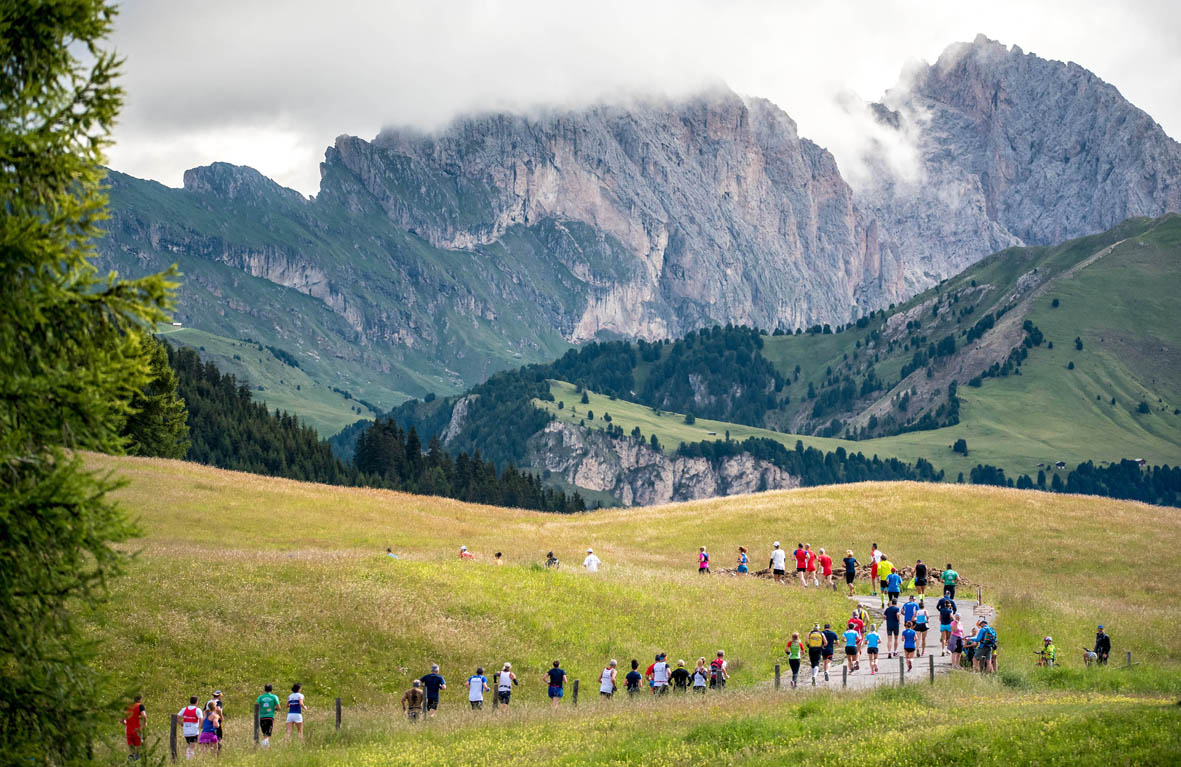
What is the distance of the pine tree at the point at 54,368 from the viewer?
590 inches

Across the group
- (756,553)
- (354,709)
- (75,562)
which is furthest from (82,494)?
(756,553)

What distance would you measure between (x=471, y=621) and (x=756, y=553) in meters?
26.2

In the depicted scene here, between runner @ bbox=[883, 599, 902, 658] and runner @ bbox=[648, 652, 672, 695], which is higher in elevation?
runner @ bbox=[883, 599, 902, 658]

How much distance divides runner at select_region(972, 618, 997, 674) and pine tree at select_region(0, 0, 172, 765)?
30000 mm

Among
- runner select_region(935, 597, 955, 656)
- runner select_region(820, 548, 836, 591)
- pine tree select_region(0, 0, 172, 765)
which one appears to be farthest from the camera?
runner select_region(820, 548, 836, 591)

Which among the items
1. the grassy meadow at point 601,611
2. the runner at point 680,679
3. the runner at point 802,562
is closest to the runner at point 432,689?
the grassy meadow at point 601,611

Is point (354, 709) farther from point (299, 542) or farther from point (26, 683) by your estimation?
point (299, 542)

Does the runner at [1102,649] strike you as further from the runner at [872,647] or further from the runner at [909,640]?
the runner at [872,647]

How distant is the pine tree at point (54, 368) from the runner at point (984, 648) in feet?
98.4

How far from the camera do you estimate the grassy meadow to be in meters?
27.6

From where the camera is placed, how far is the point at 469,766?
85.6 ft

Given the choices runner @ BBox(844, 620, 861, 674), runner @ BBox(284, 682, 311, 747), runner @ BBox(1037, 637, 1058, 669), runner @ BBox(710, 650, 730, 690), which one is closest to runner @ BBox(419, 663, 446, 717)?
runner @ BBox(284, 682, 311, 747)

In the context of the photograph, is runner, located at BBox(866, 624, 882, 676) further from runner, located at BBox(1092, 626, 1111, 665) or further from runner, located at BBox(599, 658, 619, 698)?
runner, located at BBox(599, 658, 619, 698)

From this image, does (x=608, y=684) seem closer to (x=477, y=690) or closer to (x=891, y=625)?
(x=477, y=690)
